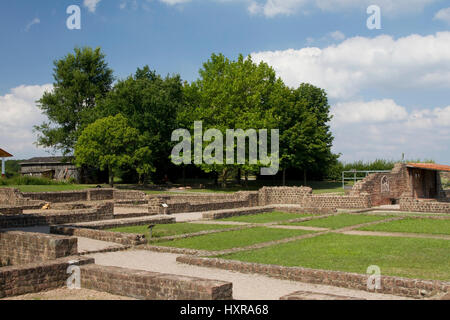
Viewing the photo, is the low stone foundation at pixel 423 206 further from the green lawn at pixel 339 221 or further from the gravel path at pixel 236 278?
the gravel path at pixel 236 278

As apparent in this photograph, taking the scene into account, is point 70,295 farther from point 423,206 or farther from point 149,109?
point 149,109

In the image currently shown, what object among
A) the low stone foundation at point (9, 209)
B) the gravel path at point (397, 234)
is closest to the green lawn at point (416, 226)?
the gravel path at point (397, 234)

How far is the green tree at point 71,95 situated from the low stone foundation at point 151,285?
4386 cm

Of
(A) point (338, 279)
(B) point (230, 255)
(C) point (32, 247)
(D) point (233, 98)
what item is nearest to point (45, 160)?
(D) point (233, 98)

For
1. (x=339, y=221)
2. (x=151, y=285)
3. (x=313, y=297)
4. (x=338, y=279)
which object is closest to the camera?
(x=313, y=297)

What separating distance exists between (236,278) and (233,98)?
34101 mm

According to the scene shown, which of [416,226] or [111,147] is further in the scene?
[111,147]

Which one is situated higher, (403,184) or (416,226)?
(403,184)

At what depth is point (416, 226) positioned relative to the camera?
57.3 ft

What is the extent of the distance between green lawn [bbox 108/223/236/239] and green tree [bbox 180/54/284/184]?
21.6 meters

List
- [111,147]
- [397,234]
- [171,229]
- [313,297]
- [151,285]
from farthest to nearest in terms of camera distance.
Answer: [111,147] < [171,229] < [397,234] < [151,285] < [313,297]

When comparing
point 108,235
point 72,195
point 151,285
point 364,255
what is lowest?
point 364,255

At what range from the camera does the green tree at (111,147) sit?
40875 millimetres

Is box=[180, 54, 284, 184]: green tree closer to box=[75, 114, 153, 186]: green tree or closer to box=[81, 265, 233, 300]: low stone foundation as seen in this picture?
box=[75, 114, 153, 186]: green tree
